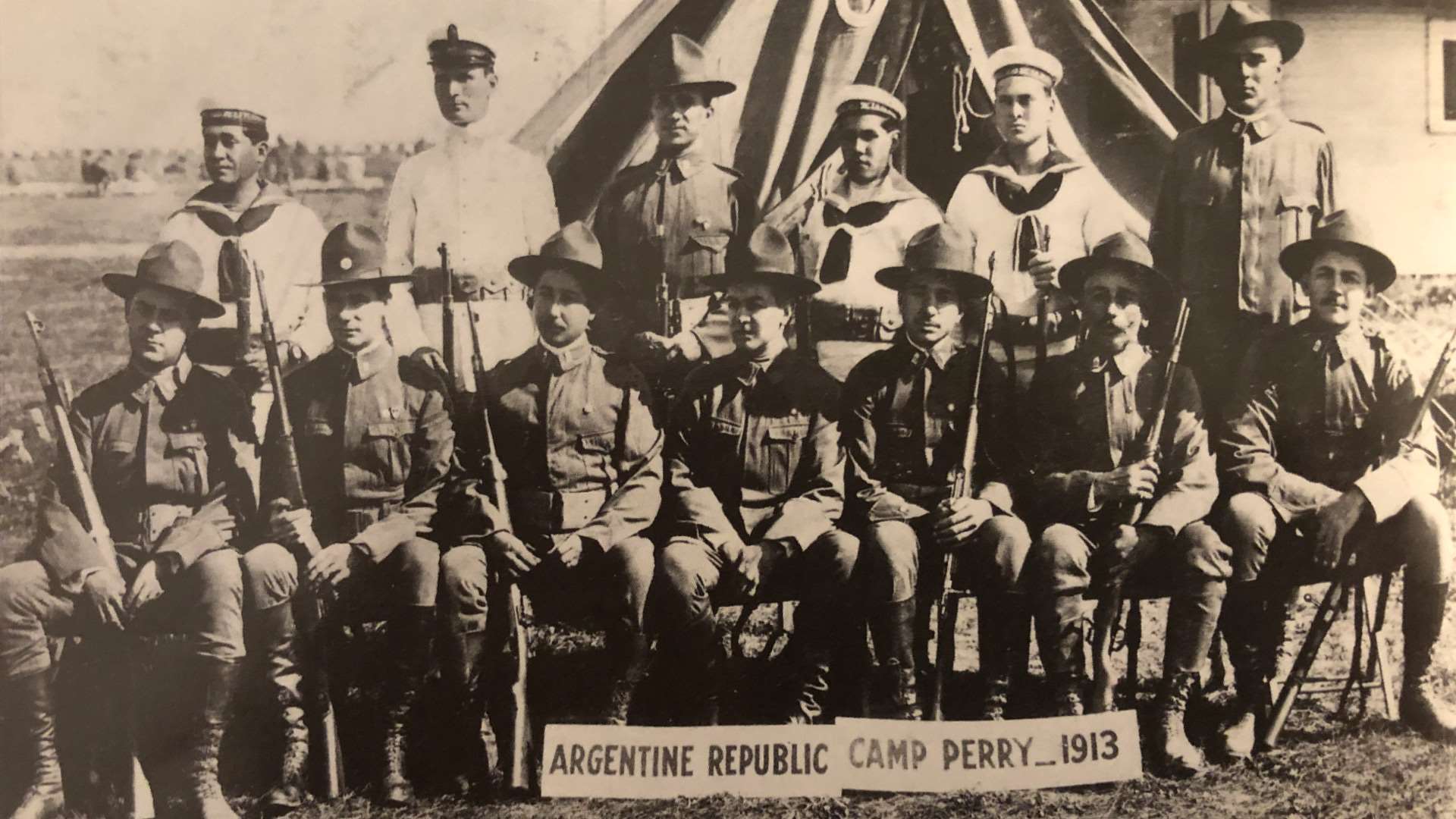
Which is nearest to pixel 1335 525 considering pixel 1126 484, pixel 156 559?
pixel 1126 484

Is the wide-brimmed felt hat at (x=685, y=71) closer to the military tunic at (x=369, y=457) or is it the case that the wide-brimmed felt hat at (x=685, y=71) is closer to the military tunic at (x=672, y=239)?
the military tunic at (x=672, y=239)

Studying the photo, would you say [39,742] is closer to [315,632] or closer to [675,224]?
[315,632]

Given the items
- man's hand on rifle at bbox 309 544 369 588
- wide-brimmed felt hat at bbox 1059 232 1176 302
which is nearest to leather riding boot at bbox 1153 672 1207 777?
wide-brimmed felt hat at bbox 1059 232 1176 302

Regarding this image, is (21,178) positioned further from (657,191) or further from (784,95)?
(784,95)

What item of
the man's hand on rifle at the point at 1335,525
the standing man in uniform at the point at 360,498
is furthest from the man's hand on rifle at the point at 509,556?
the man's hand on rifle at the point at 1335,525

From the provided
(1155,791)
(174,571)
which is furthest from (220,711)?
(1155,791)

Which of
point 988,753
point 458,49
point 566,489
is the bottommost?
point 988,753

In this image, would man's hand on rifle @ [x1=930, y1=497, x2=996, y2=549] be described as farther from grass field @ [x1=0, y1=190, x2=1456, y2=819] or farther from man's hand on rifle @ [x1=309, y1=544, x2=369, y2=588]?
man's hand on rifle @ [x1=309, y1=544, x2=369, y2=588]
